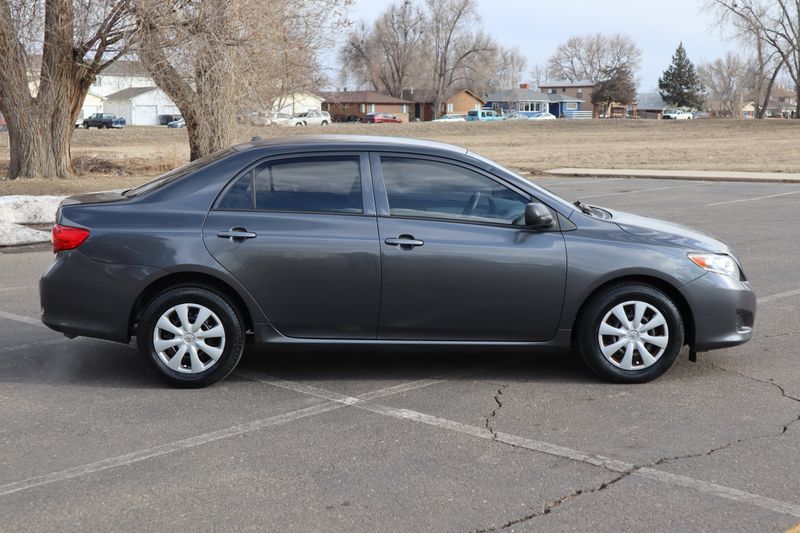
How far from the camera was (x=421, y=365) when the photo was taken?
6738 millimetres

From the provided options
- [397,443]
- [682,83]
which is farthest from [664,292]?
[682,83]

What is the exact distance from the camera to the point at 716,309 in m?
6.21

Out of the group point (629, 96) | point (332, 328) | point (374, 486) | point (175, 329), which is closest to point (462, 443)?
point (374, 486)

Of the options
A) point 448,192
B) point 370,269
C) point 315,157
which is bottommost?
point 370,269

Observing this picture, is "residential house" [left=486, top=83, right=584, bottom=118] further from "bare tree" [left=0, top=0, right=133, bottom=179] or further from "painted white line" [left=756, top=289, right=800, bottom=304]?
"painted white line" [left=756, top=289, right=800, bottom=304]

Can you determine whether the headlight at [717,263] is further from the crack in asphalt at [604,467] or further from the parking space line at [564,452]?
the parking space line at [564,452]

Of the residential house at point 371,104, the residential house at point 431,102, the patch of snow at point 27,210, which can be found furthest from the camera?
the residential house at point 431,102

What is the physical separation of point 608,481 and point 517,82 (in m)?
152

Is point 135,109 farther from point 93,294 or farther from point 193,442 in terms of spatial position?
point 193,442

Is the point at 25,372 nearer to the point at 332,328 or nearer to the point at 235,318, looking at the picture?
the point at 235,318

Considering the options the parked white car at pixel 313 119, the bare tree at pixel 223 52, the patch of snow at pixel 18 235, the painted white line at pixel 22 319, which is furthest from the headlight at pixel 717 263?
the parked white car at pixel 313 119

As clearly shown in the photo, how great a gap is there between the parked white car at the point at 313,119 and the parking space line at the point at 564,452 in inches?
2903

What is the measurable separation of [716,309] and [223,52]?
16.0 m

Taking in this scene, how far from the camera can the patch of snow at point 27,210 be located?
575 inches
